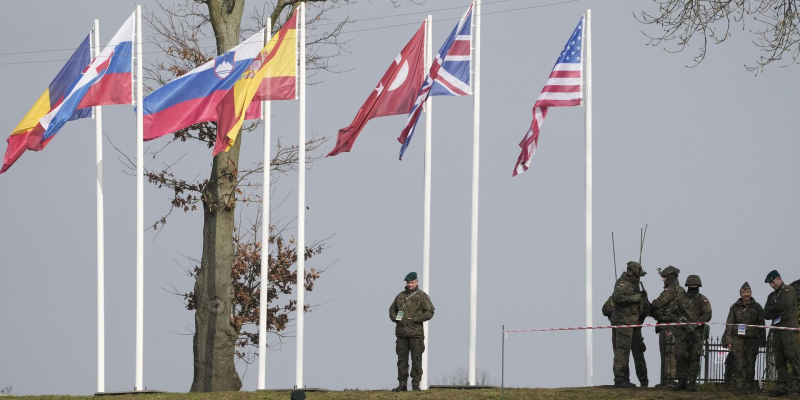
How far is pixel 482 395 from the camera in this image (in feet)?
88.2

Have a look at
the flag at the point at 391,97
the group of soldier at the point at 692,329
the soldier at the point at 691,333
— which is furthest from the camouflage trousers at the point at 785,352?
the flag at the point at 391,97

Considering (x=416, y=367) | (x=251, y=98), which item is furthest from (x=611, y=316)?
(x=251, y=98)

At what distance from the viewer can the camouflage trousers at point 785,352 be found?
25562mm

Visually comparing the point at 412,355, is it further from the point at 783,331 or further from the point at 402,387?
the point at 783,331

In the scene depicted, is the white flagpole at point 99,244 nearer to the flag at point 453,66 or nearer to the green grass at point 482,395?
the green grass at point 482,395

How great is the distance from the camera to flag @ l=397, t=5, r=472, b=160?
A: 3012 centimetres

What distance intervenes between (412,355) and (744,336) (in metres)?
6.02

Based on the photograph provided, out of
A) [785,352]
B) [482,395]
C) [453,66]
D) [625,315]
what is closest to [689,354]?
[625,315]

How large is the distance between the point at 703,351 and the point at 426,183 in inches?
269

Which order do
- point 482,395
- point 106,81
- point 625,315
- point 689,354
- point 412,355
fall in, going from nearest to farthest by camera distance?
point 689,354 → point 482,395 → point 625,315 → point 412,355 → point 106,81

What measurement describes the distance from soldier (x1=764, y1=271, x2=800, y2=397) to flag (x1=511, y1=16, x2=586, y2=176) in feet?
20.5

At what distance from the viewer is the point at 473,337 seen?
97.8 feet

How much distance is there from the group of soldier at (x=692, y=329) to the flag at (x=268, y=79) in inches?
309

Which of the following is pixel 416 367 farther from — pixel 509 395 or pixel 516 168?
pixel 516 168
